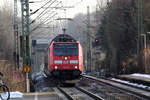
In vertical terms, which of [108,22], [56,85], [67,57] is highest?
[108,22]

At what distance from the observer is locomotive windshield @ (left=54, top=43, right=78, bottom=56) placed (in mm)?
23062

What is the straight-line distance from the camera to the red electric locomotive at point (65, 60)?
2277 centimetres

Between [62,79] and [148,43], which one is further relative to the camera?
[148,43]

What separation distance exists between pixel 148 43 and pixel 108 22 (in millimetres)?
9282

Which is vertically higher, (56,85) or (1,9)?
(1,9)

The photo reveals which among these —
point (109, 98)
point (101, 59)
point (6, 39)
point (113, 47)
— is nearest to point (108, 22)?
point (113, 47)

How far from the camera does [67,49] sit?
23.2 metres

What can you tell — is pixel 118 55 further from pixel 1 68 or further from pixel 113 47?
pixel 1 68

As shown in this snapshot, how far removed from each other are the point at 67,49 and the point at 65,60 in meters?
0.77

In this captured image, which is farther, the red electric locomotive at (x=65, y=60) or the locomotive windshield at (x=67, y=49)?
the locomotive windshield at (x=67, y=49)

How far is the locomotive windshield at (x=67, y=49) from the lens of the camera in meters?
23.1

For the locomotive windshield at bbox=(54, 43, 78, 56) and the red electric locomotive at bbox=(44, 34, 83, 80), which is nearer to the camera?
the red electric locomotive at bbox=(44, 34, 83, 80)

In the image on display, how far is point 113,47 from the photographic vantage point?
4756 centimetres

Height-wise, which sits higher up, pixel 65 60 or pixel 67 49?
pixel 67 49
